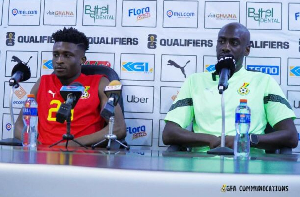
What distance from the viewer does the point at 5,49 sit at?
3.74 m

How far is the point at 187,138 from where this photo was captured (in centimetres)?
273

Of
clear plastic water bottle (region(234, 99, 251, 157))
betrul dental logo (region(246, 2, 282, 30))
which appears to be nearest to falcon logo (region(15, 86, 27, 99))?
betrul dental logo (region(246, 2, 282, 30))

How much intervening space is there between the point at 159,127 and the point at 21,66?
129cm

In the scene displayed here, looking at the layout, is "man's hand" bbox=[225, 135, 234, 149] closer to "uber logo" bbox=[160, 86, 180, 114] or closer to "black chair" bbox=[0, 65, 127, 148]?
"black chair" bbox=[0, 65, 127, 148]

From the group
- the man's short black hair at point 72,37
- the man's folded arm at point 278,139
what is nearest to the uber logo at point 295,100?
the man's folded arm at point 278,139

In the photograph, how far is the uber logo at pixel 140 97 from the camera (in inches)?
142

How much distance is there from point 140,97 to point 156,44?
461 millimetres

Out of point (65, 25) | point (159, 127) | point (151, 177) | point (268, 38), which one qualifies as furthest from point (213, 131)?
point (151, 177)

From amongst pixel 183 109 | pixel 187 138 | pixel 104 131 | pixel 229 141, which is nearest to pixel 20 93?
pixel 104 131

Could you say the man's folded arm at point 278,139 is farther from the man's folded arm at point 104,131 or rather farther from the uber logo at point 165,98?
the uber logo at point 165,98

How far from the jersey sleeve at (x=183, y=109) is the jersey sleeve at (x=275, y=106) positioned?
51 centimetres

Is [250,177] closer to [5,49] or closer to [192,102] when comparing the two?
[192,102]

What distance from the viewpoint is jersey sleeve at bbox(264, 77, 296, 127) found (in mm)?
2814

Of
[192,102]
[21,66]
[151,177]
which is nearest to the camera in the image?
[151,177]
